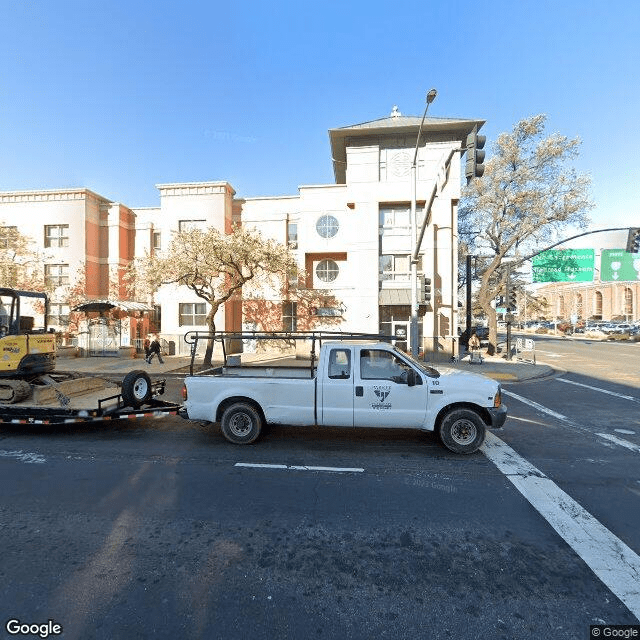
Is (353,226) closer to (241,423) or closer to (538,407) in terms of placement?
(538,407)

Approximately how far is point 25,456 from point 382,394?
19.6ft

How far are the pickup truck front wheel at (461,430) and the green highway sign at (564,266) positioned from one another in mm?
17250

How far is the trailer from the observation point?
20.2ft

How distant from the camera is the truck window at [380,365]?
580 cm

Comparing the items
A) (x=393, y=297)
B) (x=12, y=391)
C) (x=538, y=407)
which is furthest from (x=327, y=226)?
(x=12, y=391)

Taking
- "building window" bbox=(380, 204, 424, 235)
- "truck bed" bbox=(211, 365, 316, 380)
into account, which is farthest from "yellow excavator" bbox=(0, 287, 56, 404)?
"building window" bbox=(380, 204, 424, 235)

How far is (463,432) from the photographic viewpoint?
18.7 feet

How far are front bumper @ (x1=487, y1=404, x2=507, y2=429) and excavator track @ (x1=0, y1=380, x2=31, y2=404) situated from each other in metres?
8.59

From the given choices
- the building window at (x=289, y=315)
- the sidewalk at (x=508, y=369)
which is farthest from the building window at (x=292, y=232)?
the sidewalk at (x=508, y=369)

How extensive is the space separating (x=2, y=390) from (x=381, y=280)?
17409 mm

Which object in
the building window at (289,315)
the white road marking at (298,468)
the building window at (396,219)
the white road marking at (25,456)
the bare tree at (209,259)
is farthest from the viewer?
the building window at (289,315)

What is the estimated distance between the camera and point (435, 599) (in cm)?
266

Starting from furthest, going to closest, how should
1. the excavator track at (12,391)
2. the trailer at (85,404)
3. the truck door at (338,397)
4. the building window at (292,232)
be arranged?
the building window at (292,232) < the excavator track at (12,391) < the trailer at (85,404) < the truck door at (338,397)

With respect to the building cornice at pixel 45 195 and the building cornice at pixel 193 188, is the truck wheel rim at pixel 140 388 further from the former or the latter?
the building cornice at pixel 45 195
